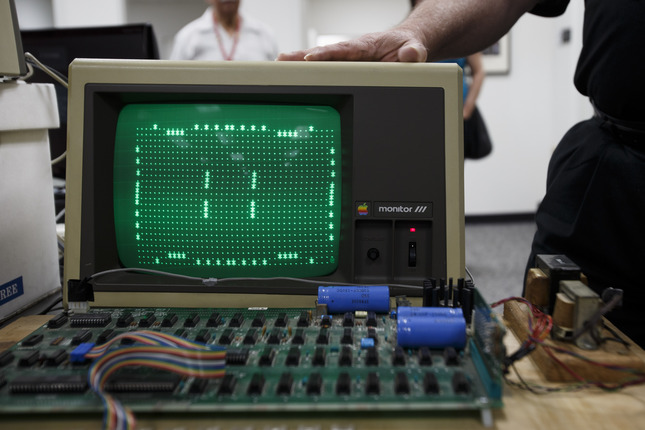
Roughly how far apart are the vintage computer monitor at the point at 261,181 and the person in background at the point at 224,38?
7.50ft

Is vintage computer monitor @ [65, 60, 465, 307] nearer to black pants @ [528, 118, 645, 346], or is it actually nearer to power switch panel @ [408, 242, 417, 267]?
power switch panel @ [408, 242, 417, 267]

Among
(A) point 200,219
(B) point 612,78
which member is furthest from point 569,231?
(A) point 200,219

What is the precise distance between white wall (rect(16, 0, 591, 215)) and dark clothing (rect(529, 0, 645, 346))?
3.74 m

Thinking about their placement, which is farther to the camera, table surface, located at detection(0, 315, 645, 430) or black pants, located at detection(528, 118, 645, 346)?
black pants, located at detection(528, 118, 645, 346)

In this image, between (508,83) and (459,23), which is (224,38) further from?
(508,83)

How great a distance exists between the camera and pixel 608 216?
101 centimetres

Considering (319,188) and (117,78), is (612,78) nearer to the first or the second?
(319,188)

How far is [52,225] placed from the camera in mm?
1112

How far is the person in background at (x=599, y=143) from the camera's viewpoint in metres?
0.94

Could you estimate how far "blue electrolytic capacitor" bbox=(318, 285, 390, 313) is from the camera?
79cm

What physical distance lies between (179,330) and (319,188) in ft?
1.13

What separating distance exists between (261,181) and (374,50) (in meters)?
0.36

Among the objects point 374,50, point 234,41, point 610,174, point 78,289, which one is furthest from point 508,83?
point 78,289

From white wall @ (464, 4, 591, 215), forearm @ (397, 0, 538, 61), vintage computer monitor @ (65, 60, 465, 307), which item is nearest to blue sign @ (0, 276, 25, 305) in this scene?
vintage computer monitor @ (65, 60, 465, 307)
